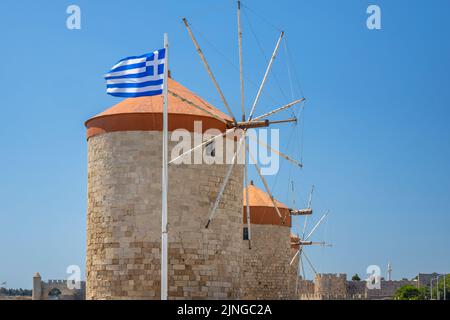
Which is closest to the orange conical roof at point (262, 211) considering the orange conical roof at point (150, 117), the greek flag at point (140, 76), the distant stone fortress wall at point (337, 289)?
the distant stone fortress wall at point (337, 289)

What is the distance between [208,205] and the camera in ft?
89.4

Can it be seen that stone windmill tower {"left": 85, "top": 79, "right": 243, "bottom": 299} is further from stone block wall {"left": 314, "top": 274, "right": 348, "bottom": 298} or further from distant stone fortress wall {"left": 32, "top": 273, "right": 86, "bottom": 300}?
distant stone fortress wall {"left": 32, "top": 273, "right": 86, "bottom": 300}

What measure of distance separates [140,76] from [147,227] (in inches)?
214

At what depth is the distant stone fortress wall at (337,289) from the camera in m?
65.3

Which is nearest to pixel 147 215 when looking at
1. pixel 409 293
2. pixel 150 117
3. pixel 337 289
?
pixel 150 117

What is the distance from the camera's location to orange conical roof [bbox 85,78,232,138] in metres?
27.0

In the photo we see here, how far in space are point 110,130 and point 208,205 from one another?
4.03m

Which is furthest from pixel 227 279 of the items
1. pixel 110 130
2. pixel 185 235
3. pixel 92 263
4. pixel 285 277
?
pixel 285 277

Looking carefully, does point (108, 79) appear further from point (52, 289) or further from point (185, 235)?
point (52, 289)

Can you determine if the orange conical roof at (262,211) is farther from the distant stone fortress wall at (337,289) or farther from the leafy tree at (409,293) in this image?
the leafy tree at (409,293)

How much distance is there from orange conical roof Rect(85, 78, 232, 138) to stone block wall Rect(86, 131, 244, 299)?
0.30 metres

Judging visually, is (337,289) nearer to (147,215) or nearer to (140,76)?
(147,215)

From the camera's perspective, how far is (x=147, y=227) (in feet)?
86.1
